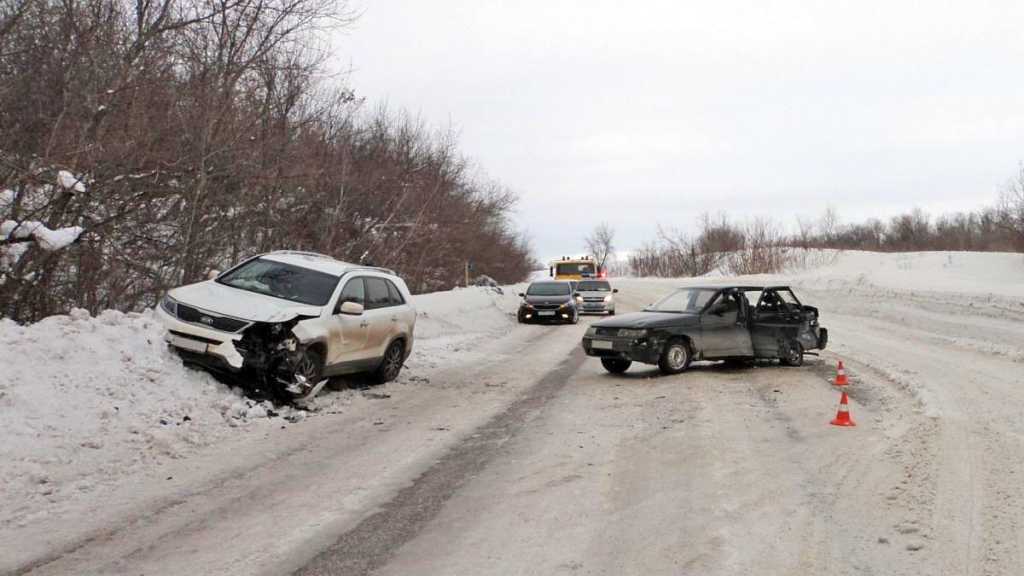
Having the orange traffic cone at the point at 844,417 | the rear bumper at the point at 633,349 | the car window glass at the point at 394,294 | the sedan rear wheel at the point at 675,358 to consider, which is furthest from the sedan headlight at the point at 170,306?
the orange traffic cone at the point at 844,417

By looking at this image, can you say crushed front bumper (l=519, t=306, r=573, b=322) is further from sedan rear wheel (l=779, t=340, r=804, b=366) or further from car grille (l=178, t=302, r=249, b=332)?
car grille (l=178, t=302, r=249, b=332)

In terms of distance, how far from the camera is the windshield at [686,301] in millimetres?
13345

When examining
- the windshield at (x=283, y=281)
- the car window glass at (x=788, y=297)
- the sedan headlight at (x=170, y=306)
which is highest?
the windshield at (x=283, y=281)

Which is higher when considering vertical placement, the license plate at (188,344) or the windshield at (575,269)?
the windshield at (575,269)

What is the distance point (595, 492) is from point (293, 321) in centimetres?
499

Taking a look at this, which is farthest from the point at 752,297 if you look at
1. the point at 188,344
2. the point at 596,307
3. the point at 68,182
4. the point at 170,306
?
the point at 596,307

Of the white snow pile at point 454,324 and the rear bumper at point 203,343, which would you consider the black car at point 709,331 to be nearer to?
the white snow pile at point 454,324

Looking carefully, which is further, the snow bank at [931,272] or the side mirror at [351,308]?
the snow bank at [931,272]

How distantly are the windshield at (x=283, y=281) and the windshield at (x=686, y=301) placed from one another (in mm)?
5989

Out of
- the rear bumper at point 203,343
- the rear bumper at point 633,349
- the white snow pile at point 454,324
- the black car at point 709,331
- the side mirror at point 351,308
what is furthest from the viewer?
the white snow pile at point 454,324

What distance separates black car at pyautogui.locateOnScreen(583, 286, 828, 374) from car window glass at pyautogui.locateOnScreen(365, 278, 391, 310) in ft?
11.3

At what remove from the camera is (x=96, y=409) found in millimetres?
7340

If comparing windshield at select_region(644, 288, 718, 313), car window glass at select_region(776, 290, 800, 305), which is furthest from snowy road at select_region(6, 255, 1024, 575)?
car window glass at select_region(776, 290, 800, 305)

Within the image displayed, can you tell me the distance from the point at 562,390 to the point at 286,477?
18.6ft
